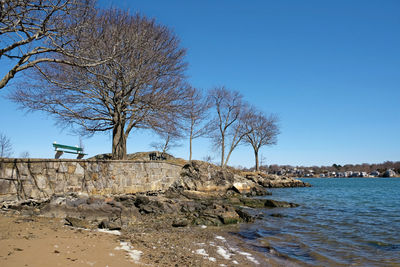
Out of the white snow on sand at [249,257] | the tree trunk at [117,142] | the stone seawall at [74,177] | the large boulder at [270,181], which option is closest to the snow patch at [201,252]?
the white snow on sand at [249,257]

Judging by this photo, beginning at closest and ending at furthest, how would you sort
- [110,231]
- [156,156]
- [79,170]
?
[110,231], [79,170], [156,156]

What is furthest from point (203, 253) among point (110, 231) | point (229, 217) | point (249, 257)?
point (229, 217)

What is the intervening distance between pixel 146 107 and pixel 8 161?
23.7 feet

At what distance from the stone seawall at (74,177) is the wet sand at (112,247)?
2.38 meters

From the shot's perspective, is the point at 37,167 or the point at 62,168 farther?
the point at 62,168

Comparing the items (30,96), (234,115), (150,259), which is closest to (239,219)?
(150,259)

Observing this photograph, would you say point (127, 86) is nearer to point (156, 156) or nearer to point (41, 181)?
point (41, 181)

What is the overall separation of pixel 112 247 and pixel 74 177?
6211mm

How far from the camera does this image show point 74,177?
10242 millimetres

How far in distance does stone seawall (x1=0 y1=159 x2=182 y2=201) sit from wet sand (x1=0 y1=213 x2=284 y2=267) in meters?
2.38

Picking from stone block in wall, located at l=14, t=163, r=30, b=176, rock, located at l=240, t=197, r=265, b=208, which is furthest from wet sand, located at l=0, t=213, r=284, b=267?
rock, located at l=240, t=197, r=265, b=208

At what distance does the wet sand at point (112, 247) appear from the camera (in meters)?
4.05

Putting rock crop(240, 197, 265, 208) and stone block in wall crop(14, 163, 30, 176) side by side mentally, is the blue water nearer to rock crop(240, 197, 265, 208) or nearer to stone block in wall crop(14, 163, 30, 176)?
rock crop(240, 197, 265, 208)

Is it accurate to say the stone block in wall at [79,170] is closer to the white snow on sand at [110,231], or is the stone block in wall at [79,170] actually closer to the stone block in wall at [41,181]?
the stone block in wall at [41,181]
